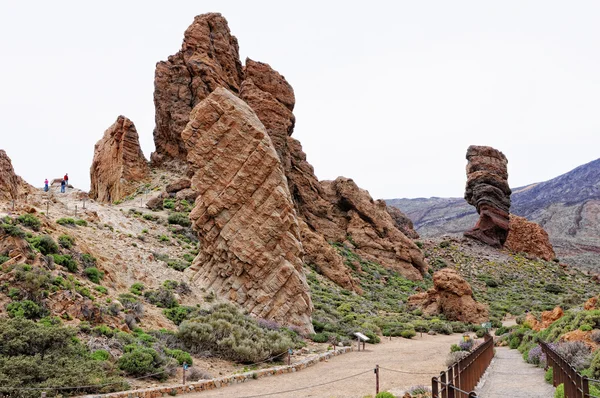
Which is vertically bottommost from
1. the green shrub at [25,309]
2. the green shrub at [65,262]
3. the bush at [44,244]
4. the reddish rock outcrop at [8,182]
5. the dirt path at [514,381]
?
the dirt path at [514,381]

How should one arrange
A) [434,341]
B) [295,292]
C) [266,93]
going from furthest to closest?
[266,93]
[434,341]
[295,292]

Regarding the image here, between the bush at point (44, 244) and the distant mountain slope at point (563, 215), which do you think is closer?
the bush at point (44, 244)

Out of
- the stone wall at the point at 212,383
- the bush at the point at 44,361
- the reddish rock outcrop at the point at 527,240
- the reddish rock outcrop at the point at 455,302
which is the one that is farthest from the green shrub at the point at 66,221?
the reddish rock outcrop at the point at 527,240

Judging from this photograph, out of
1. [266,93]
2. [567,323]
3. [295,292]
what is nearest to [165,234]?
[295,292]

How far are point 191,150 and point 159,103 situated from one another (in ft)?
79.7

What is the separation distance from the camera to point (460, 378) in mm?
9734

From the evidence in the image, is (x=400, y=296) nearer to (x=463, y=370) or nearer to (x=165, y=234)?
(x=165, y=234)

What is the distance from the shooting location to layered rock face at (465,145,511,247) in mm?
65688

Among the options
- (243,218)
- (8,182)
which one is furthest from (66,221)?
(243,218)

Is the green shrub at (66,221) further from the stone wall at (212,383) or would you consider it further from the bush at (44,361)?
the stone wall at (212,383)

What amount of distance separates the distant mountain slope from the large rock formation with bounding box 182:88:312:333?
69822mm

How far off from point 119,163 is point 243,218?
88.6ft

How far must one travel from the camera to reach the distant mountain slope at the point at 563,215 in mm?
Result: 97938

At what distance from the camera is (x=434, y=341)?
2603cm
